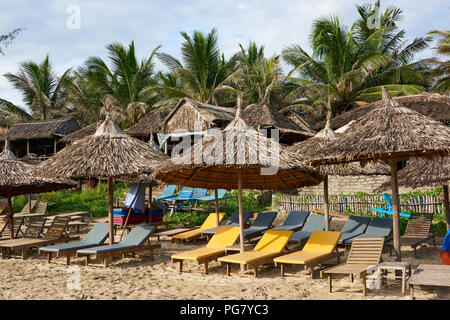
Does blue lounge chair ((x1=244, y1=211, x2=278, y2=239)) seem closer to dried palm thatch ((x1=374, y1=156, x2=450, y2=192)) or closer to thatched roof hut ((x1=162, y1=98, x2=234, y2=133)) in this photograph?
dried palm thatch ((x1=374, y1=156, x2=450, y2=192))

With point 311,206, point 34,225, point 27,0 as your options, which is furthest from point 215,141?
point 311,206

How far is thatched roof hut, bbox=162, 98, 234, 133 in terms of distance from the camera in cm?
2044

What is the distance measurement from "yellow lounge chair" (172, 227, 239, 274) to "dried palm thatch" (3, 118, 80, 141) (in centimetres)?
2099

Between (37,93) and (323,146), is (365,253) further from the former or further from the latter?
(37,93)

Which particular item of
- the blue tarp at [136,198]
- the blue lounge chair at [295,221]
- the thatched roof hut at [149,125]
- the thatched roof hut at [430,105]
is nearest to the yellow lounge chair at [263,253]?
the blue lounge chair at [295,221]

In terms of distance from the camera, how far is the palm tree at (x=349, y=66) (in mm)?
21938

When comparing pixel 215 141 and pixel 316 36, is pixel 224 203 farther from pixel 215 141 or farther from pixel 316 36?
pixel 316 36

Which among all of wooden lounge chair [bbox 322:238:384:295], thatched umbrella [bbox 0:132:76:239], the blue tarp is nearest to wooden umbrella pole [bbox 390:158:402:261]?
wooden lounge chair [bbox 322:238:384:295]

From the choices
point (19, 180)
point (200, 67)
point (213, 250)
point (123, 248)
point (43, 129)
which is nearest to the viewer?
point (213, 250)

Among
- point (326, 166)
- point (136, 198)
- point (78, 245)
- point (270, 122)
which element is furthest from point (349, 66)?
point (78, 245)

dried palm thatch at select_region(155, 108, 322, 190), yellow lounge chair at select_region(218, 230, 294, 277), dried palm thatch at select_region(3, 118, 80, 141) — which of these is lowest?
yellow lounge chair at select_region(218, 230, 294, 277)

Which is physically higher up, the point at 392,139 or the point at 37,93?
the point at 37,93

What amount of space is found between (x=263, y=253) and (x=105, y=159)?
11.8 ft

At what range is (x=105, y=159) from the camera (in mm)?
8125
